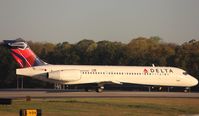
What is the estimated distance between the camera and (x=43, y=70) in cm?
6234

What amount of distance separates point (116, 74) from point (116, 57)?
34.2 m

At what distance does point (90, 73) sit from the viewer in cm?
6325

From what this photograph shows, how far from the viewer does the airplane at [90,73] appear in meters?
62.2

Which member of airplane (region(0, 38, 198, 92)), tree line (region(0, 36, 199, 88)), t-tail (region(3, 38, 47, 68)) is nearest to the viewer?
airplane (region(0, 38, 198, 92))

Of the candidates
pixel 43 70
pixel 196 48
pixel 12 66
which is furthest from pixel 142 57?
pixel 43 70

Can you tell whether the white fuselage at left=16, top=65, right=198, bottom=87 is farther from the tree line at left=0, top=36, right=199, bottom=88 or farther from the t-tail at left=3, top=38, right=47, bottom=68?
the tree line at left=0, top=36, right=199, bottom=88

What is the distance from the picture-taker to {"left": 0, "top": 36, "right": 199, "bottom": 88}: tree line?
90.2 metres

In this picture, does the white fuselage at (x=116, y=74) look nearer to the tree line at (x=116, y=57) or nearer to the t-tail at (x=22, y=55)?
the t-tail at (x=22, y=55)

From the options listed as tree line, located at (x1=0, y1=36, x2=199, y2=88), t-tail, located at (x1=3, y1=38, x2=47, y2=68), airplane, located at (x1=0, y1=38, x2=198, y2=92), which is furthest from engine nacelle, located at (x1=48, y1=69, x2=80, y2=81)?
tree line, located at (x1=0, y1=36, x2=199, y2=88)

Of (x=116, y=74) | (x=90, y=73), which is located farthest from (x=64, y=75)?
(x=116, y=74)

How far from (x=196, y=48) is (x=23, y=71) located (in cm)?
4340

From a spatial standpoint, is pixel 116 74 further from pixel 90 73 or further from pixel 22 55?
pixel 22 55

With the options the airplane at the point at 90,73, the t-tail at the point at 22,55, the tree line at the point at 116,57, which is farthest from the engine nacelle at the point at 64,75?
the tree line at the point at 116,57

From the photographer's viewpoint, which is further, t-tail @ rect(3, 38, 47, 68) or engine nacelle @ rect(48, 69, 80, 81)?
t-tail @ rect(3, 38, 47, 68)
